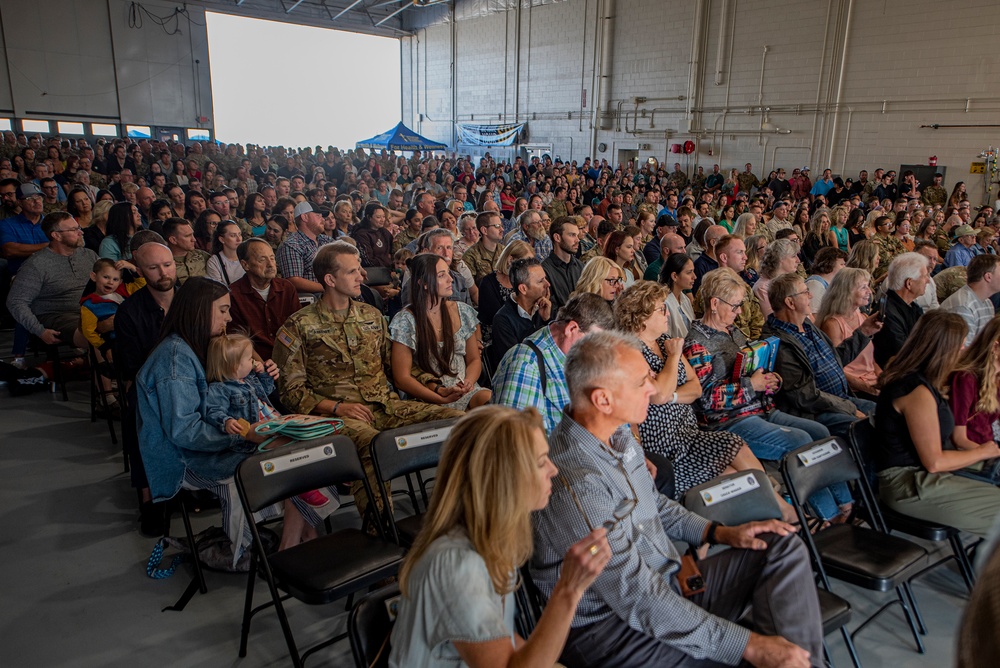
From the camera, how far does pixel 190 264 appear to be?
15.2 feet

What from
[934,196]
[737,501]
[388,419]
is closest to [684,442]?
[737,501]

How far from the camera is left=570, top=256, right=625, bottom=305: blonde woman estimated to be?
148 inches

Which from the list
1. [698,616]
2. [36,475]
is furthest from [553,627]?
[36,475]

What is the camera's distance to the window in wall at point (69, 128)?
1816 cm

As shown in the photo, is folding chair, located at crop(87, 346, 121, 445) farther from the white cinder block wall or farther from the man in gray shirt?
the white cinder block wall

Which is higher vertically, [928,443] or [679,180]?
[679,180]

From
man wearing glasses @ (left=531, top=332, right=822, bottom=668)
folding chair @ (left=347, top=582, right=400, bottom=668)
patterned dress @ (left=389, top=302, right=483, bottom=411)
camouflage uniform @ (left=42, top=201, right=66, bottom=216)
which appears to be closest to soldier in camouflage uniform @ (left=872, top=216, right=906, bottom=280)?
patterned dress @ (left=389, top=302, right=483, bottom=411)

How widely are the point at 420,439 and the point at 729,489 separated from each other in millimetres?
1180

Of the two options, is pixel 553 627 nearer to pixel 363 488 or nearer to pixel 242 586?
pixel 363 488

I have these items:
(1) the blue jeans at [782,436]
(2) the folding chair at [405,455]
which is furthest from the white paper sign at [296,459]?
(1) the blue jeans at [782,436]

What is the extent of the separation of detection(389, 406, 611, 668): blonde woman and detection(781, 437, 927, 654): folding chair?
1.30 metres

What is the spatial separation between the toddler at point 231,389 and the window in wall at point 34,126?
19790 millimetres

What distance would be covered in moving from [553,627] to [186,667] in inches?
63.5

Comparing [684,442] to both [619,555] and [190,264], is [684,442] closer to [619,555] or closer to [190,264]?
[619,555]
